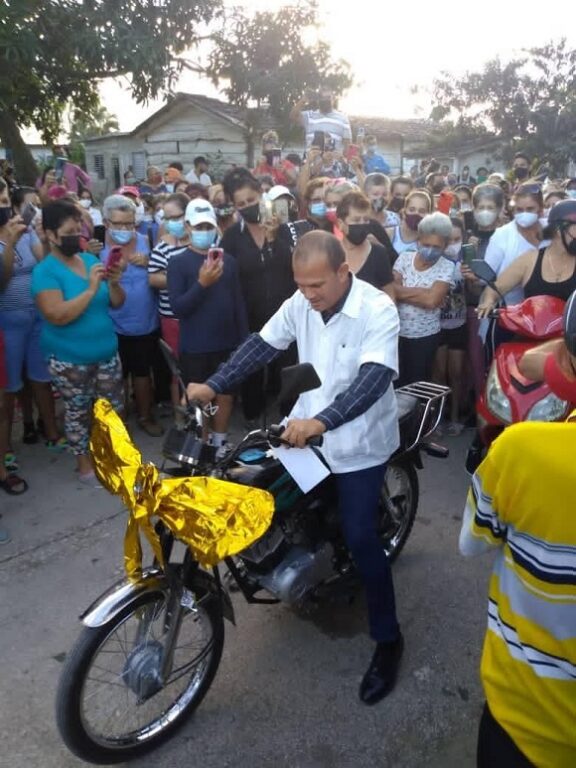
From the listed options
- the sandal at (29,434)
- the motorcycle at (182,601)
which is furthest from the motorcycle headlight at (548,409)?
the sandal at (29,434)

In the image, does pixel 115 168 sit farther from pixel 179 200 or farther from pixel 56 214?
pixel 56 214

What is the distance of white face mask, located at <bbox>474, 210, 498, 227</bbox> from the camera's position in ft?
17.4

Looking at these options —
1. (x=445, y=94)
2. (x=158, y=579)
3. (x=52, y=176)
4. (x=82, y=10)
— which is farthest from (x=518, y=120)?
(x=158, y=579)

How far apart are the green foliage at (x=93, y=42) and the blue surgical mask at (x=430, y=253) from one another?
8.81m

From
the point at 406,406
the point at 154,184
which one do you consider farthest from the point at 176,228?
the point at 154,184

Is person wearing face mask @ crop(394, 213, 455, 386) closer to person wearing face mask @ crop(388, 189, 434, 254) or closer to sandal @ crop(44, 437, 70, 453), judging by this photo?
person wearing face mask @ crop(388, 189, 434, 254)

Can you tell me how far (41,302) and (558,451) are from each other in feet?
11.5

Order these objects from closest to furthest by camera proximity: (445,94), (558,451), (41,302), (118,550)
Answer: (558,451) → (118,550) → (41,302) → (445,94)

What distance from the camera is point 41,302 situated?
397 centimetres

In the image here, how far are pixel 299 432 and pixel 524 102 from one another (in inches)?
1208

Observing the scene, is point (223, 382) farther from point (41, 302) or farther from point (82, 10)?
point (82, 10)

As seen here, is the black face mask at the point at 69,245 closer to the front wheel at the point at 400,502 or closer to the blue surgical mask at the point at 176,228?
the blue surgical mask at the point at 176,228

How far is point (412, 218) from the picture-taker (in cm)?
514

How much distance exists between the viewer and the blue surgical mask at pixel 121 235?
15.8 ft
